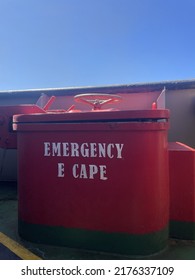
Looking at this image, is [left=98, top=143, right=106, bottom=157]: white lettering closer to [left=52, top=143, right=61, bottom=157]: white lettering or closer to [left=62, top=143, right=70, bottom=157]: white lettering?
[left=62, top=143, right=70, bottom=157]: white lettering

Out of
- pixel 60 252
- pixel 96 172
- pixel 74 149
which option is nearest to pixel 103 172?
pixel 96 172

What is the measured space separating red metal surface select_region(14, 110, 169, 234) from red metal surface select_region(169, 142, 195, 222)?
18 centimetres

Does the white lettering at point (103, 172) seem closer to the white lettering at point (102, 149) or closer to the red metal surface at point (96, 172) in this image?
the red metal surface at point (96, 172)

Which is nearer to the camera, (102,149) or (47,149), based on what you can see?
(102,149)

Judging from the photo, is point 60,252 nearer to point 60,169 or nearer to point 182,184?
point 60,169

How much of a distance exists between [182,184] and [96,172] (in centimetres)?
100

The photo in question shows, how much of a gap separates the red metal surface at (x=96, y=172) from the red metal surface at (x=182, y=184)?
18 cm

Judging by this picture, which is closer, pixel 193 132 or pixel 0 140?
pixel 0 140

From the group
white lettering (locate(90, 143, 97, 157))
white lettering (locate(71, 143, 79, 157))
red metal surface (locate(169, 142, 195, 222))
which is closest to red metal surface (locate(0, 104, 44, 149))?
white lettering (locate(71, 143, 79, 157))

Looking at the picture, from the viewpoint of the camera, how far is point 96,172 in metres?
2.84
